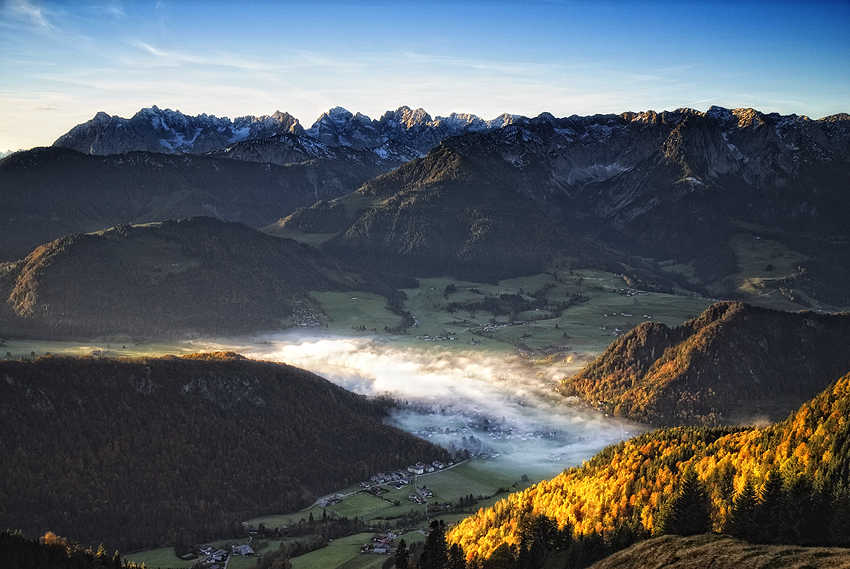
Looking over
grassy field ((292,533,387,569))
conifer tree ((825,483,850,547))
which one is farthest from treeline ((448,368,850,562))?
grassy field ((292,533,387,569))

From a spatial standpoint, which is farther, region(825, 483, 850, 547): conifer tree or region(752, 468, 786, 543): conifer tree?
region(752, 468, 786, 543): conifer tree

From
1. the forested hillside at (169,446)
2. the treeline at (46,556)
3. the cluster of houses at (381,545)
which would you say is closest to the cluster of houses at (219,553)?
the forested hillside at (169,446)

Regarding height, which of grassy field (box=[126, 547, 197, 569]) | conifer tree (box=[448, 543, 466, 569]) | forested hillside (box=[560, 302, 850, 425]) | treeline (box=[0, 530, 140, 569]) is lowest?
grassy field (box=[126, 547, 197, 569])

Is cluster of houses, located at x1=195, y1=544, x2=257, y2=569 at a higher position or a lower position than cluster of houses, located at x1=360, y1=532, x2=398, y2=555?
lower

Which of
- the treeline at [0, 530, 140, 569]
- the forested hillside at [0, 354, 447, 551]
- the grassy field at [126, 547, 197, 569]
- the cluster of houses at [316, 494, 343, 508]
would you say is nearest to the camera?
the treeline at [0, 530, 140, 569]

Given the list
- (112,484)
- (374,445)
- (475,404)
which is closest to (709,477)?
(374,445)

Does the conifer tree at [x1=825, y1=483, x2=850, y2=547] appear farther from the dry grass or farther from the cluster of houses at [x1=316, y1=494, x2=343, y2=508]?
the cluster of houses at [x1=316, y1=494, x2=343, y2=508]

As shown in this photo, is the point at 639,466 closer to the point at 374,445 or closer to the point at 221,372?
the point at 374,445
